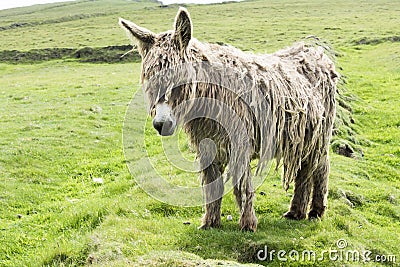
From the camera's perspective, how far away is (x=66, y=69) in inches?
1612

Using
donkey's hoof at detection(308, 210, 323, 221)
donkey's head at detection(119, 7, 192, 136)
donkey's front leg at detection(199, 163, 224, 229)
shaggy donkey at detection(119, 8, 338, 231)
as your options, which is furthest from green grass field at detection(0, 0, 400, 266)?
donkey's head at detection(119, 7, 192, 136)

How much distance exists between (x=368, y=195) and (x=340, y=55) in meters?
28.6

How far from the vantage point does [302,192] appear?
7289mm

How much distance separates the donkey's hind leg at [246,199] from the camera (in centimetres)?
611

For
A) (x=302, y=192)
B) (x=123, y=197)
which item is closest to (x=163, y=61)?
(x=302, y=192)

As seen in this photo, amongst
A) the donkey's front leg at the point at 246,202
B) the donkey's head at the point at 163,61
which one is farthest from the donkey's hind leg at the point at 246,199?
the donkey's head at the point at 163,61

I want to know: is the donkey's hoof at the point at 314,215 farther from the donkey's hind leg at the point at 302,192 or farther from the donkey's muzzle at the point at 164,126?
the donkey's muzzle at the point at 164,126

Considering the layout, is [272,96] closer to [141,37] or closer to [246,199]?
[246,199]

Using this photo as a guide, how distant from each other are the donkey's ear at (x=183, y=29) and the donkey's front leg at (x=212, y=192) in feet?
6.25

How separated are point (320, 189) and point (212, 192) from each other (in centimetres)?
209

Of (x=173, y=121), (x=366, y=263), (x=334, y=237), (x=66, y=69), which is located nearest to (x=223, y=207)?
(x=334, y=237)

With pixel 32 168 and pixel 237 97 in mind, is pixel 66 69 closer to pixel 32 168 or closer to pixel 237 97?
pixel 32 168

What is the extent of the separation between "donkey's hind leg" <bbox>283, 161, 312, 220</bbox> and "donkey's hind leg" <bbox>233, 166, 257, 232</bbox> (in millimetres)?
1189

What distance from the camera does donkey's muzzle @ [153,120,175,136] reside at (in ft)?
16.4
